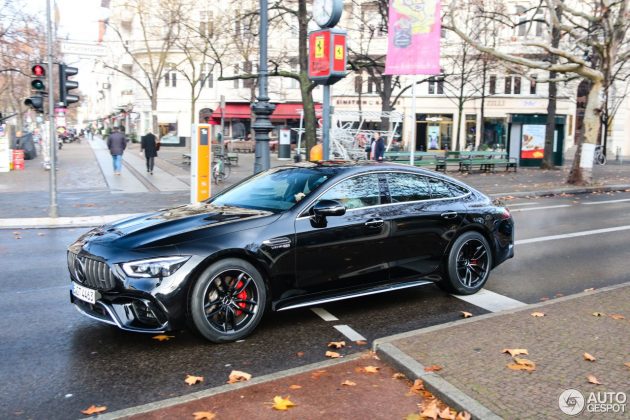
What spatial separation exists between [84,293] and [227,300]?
120cm

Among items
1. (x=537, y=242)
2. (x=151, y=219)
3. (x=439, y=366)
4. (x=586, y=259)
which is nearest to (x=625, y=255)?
(x=586, y=259)

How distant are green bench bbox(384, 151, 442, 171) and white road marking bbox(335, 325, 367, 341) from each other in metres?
20.4

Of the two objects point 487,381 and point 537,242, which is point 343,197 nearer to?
point 487,381

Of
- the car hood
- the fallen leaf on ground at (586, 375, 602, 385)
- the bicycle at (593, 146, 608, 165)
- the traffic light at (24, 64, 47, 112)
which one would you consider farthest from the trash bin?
the bicycle at (593, 146, 608, 165)

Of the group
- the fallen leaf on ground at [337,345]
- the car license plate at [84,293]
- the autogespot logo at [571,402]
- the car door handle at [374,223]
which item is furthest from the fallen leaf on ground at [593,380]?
the car license plate at [84,293]

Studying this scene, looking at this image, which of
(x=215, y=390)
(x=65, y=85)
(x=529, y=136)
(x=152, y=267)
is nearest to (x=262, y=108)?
(x=65, y=85)

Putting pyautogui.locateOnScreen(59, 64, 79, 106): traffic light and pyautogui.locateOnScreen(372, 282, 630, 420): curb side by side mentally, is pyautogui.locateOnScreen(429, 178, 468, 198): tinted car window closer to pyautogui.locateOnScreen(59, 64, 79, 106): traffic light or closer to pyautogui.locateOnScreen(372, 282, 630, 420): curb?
pyautogui.locateOnScreen(372, 282, 630, 420): curb

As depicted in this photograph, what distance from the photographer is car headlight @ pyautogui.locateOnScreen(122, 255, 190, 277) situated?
188 inches

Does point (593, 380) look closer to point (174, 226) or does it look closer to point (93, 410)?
point (93, 410)

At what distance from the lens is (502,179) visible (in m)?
23.0

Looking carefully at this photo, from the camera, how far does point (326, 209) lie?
550cm

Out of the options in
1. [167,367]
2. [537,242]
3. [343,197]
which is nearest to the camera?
[167,367]

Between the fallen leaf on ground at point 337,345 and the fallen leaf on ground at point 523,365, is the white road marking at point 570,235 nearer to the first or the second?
the fallen leaf on ground at point 337,345

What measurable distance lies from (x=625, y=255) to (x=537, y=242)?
1428 millimetres
